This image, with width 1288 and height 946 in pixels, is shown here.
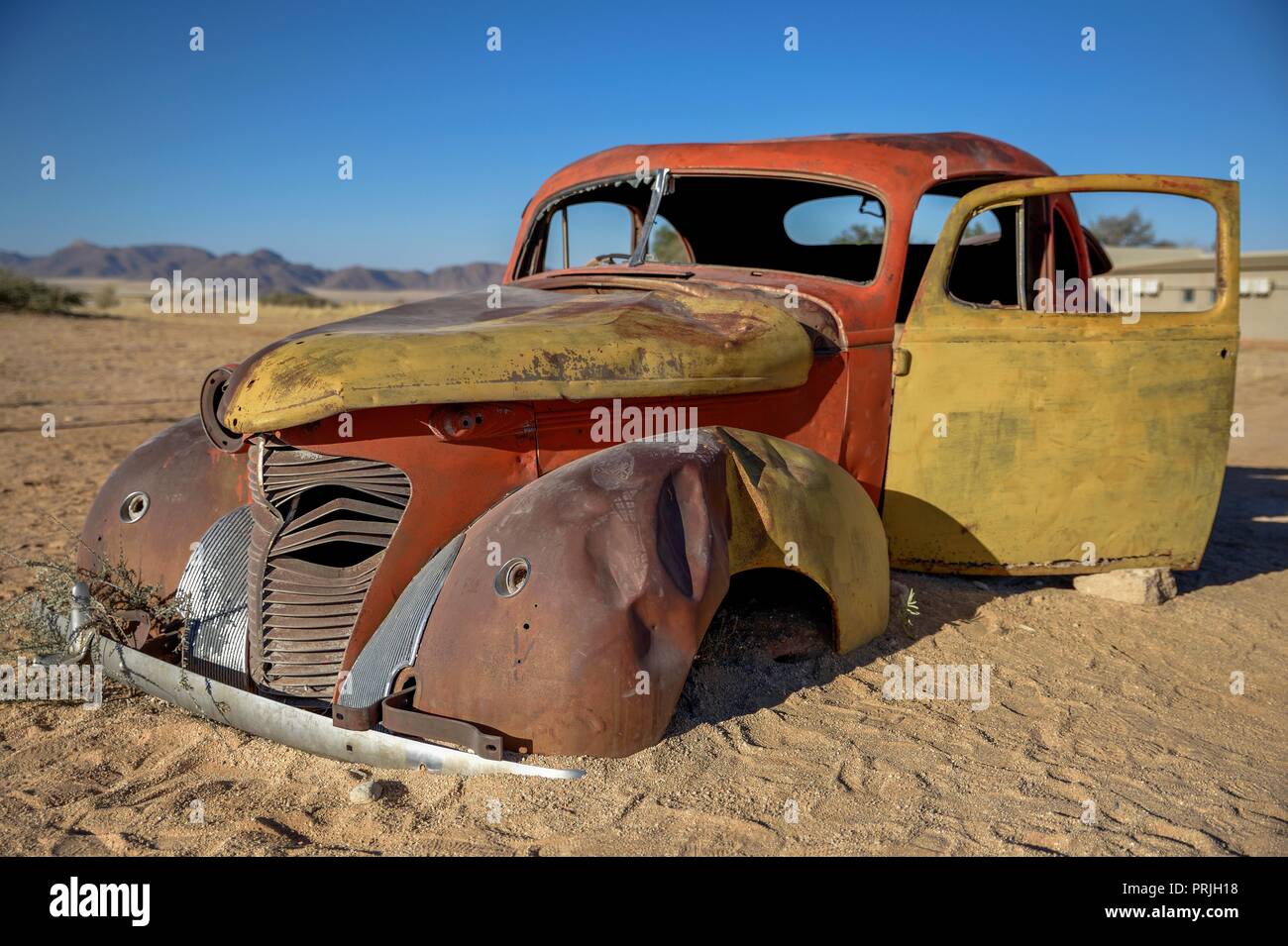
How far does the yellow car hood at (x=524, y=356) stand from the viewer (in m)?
2.94

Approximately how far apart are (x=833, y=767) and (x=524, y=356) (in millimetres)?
1511

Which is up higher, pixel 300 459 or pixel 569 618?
pixel 300 459

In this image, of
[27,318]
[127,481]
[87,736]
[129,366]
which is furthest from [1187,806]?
[27,318]

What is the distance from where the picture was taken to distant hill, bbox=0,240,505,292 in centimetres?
12531

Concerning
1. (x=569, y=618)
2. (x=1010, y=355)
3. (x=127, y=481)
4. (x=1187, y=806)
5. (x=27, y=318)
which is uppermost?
(x=27, y=318)

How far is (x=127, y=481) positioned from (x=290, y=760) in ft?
5.22

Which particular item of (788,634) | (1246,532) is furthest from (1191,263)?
(788,634)

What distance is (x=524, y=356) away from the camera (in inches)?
123

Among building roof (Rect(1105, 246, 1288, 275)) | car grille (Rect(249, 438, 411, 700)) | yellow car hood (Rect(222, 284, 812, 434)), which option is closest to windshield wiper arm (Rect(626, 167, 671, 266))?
yellow car hood (Rect(222, 284, 812, 434))

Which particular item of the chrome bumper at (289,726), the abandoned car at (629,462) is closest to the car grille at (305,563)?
the abandoned car at (629,462)

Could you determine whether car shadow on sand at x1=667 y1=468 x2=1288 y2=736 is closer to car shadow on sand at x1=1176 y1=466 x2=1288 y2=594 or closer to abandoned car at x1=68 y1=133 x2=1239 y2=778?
car shadow on sand at x1=1176 y1=466 x2=1288 y2=594

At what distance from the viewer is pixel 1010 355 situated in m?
4.18

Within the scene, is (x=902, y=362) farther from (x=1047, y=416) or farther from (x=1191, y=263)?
(x=1191, y=263)
